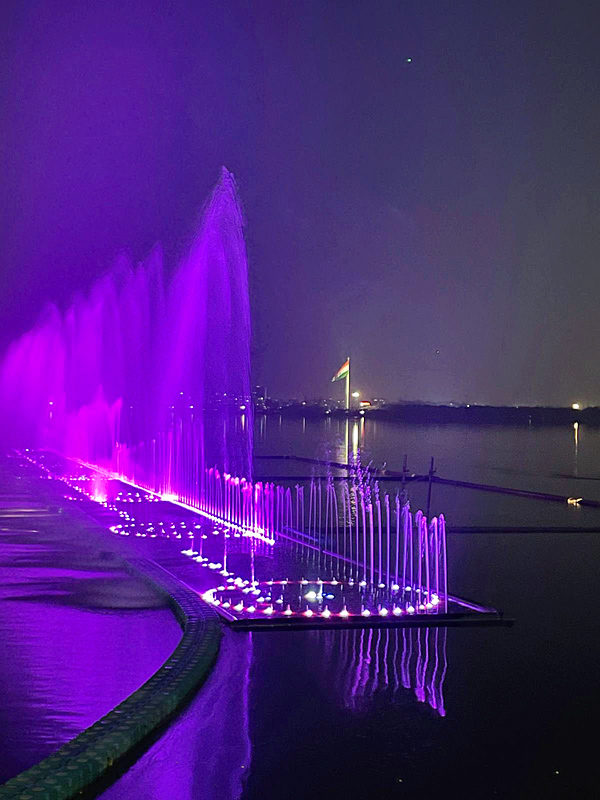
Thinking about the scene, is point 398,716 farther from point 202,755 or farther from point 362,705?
point 202,755

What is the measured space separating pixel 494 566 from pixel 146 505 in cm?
909

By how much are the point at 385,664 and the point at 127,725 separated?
2.76 m

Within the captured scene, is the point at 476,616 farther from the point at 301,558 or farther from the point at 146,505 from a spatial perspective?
the point at 146,505

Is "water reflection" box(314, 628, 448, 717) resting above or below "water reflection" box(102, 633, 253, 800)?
above

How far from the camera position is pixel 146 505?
2120cm

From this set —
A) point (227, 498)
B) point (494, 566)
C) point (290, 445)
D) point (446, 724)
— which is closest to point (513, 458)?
point (290, 445)

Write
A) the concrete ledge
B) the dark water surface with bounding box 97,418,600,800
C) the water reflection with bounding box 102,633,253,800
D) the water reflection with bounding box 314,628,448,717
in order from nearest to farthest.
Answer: the concrete ledge < the water reflection with bounding box 102,633,253,800 < the dark water surface with bounding box 97,418,600,800 < the water reflection with bounding box 314,628,448,717

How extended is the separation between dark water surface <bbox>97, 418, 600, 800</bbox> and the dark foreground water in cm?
2

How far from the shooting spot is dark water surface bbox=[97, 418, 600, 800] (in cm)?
566

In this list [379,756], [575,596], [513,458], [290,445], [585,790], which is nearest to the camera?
[585,790]

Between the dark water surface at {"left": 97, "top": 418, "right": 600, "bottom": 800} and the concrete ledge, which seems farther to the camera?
the dark water surface at {"left": 97, "top": 418, "right": 600, "bottom": 800}

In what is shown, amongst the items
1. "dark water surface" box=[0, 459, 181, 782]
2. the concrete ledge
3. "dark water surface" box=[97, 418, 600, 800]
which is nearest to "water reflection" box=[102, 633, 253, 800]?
"dark water surface" box=[97, 418, 600, 800]

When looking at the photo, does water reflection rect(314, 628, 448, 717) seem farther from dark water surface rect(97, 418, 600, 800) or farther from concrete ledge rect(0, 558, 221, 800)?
concrete ledge rect(0, 558, 221, 800)

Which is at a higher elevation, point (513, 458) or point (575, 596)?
point (513, 458)
